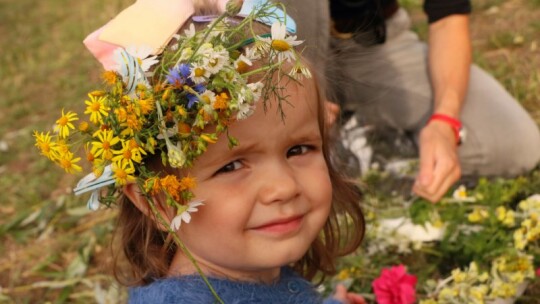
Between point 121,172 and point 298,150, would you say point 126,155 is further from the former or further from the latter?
point 298,150

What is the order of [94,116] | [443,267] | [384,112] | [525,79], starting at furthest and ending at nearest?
1. [525,79]
2. [384,112]
3. [443,267]
4. [94,116]

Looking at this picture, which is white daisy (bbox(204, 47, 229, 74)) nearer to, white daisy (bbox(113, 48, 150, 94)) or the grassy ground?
white daisy (bbox(113, 48, 150, 94))

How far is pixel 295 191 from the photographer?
1.78 metres

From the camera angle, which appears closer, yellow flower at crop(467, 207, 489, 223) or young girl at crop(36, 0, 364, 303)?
young girl at crop(36, 0, 364, 303)

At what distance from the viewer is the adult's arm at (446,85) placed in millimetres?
2830

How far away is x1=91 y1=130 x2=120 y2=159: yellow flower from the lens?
5.14 feet

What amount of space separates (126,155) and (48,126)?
356 cm

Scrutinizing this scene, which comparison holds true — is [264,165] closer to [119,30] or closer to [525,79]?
[119,30]

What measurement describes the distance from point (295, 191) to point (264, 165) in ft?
0.31

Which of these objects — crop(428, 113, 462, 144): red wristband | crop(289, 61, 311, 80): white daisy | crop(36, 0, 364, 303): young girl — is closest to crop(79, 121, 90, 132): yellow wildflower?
crop(36, 0, 364, 303): young girl

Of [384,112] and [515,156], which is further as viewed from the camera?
[384,112]

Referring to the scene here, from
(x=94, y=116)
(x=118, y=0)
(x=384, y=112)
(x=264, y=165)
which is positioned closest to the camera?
(x=94, y=116)

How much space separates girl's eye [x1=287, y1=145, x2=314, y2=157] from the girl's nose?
0.34 ft

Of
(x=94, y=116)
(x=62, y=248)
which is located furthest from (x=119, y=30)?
(x=62, y=248)
